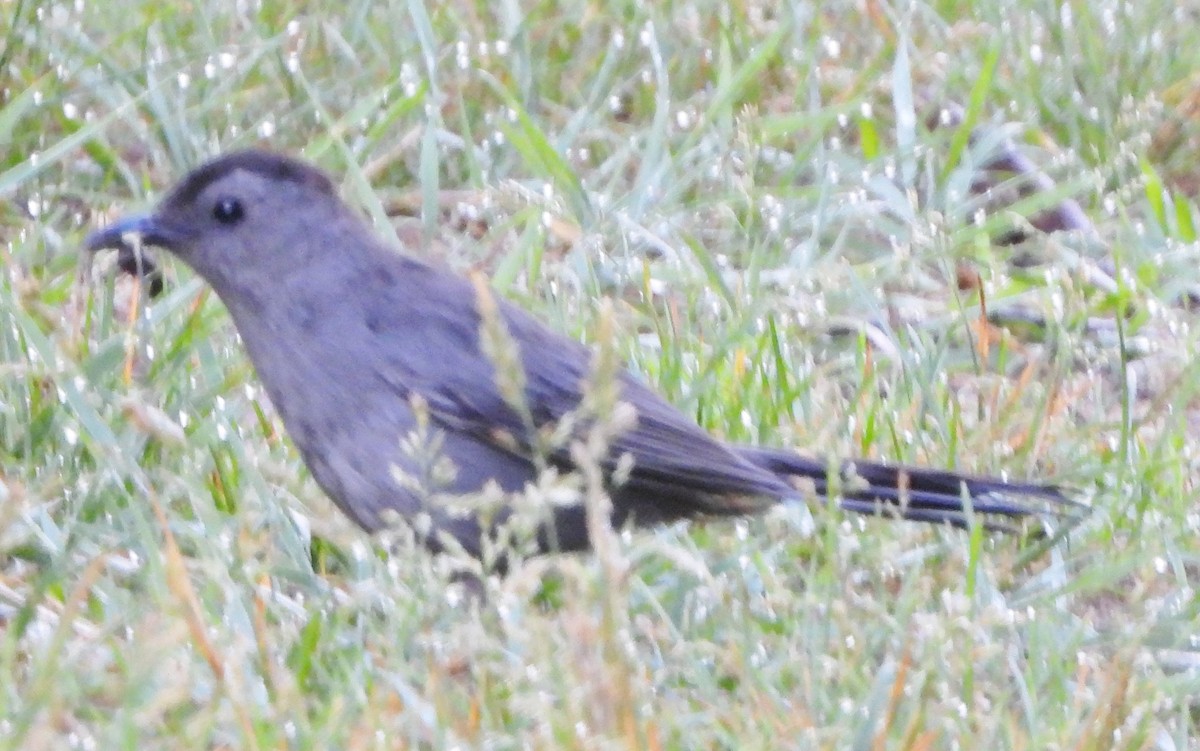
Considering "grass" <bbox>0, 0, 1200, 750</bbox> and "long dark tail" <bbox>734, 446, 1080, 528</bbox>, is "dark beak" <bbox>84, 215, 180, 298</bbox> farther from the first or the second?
"long dark tail" <bbox>734, 446, 1080, 528</bbox>

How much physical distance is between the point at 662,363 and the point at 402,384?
32.2 inches

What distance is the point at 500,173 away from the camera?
6.20 m

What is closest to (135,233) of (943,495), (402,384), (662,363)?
(402,384)

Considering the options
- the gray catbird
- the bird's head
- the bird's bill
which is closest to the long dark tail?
the gray catbird

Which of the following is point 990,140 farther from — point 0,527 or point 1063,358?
point 0,527

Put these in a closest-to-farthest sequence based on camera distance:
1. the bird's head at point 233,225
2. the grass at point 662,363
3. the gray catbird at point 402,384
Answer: the grass at point 662,363
the gray catbird at point 402,384
the bird's head at point 233,225

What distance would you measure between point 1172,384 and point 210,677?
2.18m

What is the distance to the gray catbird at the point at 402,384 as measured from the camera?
13.9ft

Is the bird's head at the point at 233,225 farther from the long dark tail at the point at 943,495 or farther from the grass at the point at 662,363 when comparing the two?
the long dark tail at the point at 943,495

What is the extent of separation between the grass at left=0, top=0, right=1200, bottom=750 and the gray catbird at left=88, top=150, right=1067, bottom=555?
0.12 m

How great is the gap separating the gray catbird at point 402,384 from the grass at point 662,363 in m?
0.12

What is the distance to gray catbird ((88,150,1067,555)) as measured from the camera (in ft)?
13.9

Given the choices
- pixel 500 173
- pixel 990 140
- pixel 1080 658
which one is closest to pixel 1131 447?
pixel 1080 658

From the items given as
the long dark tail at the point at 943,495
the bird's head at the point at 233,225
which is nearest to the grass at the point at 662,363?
the long dark tail at the point at 943,495
